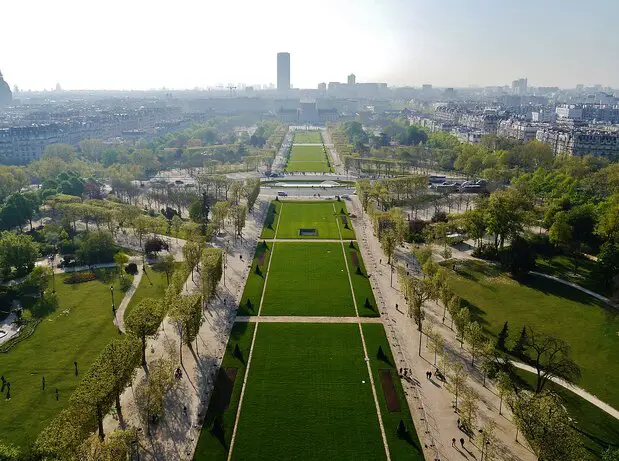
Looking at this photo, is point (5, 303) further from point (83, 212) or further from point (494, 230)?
point (494, 230)

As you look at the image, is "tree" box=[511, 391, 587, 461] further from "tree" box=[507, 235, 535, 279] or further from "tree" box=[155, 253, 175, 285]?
"tree" box=[155, 253, 175, 285]

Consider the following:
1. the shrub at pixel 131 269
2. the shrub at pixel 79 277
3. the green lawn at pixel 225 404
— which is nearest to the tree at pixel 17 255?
the shrub at pixel 79 277

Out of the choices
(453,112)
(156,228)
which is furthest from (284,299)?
(453,112)

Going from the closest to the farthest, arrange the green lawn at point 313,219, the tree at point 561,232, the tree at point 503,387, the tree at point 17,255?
the tree at point 503,387 → the tree at point 17,255 → the tree at point 561,232 → the green lawn at point 313,219

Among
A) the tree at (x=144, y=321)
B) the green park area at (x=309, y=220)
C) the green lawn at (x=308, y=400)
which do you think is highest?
the tree at (x=144, y=321)

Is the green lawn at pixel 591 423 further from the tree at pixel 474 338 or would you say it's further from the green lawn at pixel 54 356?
the green lawn at pixel 54 356

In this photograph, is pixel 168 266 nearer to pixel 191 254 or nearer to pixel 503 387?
pixel 191 254
